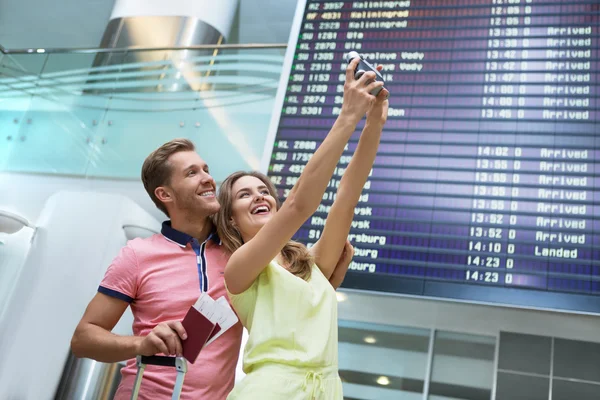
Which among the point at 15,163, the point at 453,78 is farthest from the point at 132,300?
the point at 15,163

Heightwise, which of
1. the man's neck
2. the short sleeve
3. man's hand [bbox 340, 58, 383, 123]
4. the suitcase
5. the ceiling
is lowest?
the suitcase

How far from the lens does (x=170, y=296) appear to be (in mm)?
1915

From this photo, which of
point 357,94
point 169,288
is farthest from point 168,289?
point 357,94

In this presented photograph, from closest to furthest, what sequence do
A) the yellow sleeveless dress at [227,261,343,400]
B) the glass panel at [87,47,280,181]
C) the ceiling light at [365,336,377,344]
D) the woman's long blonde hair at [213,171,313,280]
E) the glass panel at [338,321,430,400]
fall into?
the yellow sleeveless dress at [227,261,343,400] → the woman's long blonde hair at [213,171,313,280] → the glass panel at [338,321,430,400] → the ceiling light at [365,336,377,344] → the glass panel at [87,47,280,181]

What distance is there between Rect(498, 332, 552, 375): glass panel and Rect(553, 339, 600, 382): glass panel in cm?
7

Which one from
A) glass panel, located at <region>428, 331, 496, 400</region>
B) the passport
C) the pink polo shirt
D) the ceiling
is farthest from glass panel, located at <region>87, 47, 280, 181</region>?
the passport

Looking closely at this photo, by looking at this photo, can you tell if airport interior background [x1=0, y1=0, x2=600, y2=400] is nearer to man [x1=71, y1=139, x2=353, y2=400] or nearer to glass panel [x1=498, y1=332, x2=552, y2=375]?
glass panel [x1=498, y1=332, x2=552, y2=375]

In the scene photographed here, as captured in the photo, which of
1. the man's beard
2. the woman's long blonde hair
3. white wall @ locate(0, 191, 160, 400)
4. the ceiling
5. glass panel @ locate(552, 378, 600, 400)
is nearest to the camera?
the woman's long blonde hair

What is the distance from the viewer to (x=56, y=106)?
17.8 feet

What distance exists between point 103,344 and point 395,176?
8.72 feet

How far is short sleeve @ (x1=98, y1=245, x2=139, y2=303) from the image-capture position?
75.1 inches

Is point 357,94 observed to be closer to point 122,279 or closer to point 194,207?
point 194,207

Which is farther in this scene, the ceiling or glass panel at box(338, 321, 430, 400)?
the ceiling

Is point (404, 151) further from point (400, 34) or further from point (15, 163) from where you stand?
point (15, 163)
